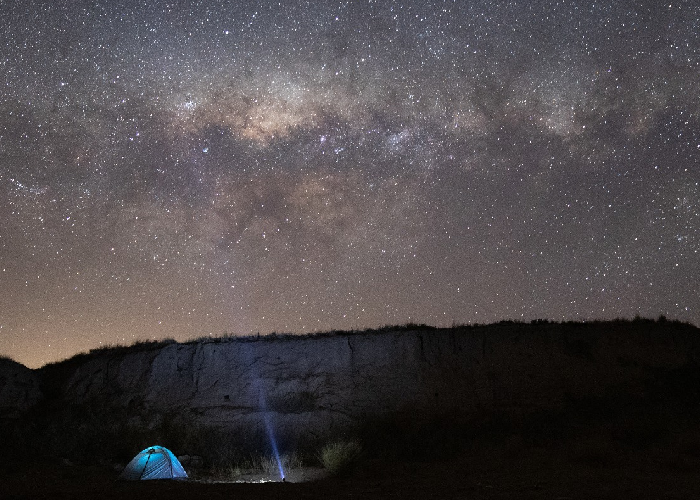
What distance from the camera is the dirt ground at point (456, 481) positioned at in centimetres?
952

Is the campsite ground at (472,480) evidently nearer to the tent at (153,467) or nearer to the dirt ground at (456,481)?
the dirt ground at (456,481)

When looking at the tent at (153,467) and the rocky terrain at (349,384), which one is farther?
the rocky terrain at (349,384)

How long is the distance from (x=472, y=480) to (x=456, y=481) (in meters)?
0.35

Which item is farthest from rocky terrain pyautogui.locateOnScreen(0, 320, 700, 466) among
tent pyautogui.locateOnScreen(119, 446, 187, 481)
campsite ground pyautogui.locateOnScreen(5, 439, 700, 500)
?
tent pyautogui.locateOnScreen(119, 446, 187, 481)

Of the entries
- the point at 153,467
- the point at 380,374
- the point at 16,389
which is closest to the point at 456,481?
the point at 380,374

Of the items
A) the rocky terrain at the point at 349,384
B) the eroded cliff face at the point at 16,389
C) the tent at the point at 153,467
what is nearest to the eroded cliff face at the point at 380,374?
the rocky terrain at the point at 349,384

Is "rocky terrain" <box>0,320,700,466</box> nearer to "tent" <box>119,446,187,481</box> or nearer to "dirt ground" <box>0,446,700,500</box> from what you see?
"dirt ground" <box>0,446,700,500</box>

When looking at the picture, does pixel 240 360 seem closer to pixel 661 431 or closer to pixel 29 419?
pixel 29 419

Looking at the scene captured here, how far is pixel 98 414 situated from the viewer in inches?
701

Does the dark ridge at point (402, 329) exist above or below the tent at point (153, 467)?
above

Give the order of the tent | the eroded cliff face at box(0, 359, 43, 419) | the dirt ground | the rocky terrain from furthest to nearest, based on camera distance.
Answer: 1. the eroded cliff face at box(0, 359, 43, 419)
2. the rocky terrain
3. the tent
4. the dirt ground

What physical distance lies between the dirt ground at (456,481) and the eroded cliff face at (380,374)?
9.38 feet

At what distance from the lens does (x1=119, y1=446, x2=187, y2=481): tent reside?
44.5 feet

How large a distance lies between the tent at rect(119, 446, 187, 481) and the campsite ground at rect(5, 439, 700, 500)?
469mm
